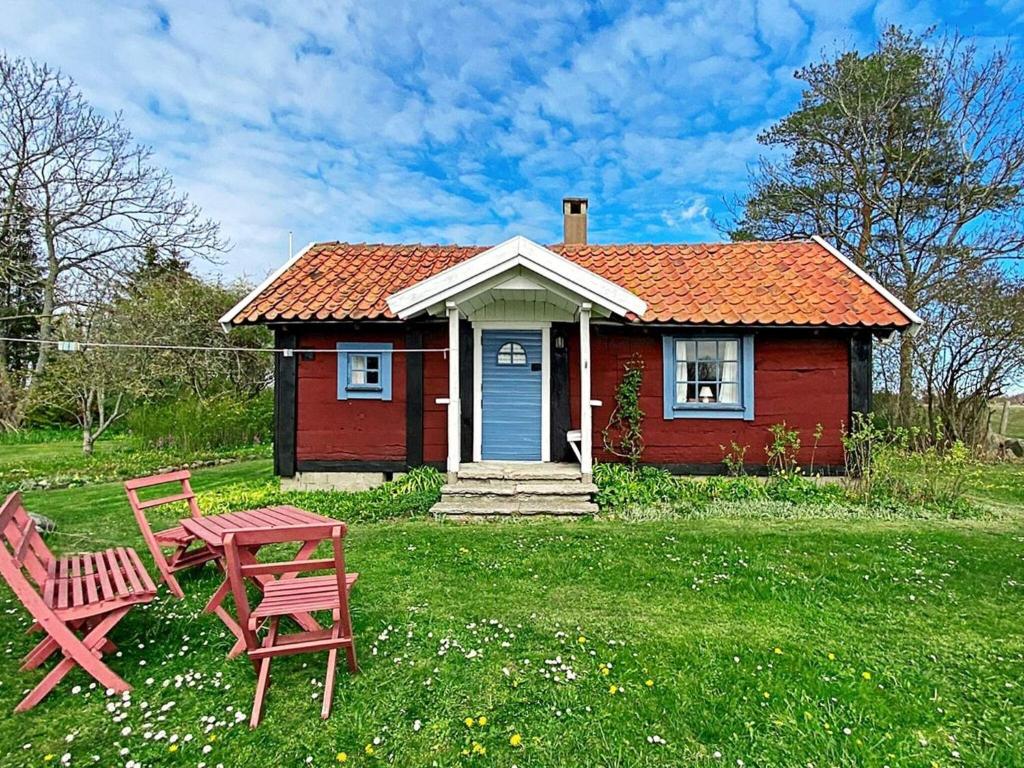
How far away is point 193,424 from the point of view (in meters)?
13.5

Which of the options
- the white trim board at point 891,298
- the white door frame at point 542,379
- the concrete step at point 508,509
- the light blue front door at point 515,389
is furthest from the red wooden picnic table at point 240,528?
the white trim board at point 891,298

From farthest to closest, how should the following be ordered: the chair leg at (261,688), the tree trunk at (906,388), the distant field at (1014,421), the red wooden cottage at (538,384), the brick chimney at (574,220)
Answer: the tree trunk at (906,388) < the distant field at (1014,421) < the brick chimney at (574,220) < the red wooden cottage at (538,384) < the chair leg at (261,688)

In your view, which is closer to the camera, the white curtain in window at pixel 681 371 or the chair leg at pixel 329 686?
the chair leg at pixel 329 686

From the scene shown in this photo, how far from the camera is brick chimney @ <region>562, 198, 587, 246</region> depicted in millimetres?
11469

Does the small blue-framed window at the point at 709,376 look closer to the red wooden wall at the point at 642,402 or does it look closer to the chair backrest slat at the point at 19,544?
the red wooden wall at the point at 642,402

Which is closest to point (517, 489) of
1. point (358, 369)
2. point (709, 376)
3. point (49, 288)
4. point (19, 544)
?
point (358, 369)

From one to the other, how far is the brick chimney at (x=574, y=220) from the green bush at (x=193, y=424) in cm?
958

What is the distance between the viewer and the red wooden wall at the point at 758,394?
8.89 m

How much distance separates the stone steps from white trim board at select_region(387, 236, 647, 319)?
2.41 metres

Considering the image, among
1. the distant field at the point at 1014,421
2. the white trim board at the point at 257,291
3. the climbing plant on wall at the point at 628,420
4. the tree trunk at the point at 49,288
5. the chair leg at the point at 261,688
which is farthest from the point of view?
the tree trunk at the point at 49,288

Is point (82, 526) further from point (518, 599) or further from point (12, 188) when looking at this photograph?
point (12, 188)

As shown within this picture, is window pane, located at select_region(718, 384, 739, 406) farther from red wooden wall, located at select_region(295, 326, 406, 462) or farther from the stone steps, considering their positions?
red wooden wall, located at select_region(295, 326, 406, 462)

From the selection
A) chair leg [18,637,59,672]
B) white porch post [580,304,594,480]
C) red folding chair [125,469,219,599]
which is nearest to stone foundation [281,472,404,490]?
white porch post [580,304,594,480]

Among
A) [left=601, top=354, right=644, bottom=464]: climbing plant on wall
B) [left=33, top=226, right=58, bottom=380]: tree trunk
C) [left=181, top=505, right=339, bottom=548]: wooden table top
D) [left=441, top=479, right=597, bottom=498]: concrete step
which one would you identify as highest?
[left=33, top=226, right=58, bottom=380]: tree trunk
